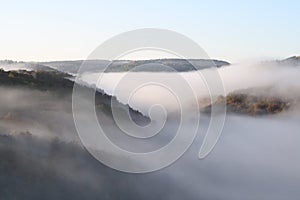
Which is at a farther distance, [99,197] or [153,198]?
[153,198]

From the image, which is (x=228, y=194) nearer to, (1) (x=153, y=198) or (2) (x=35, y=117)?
(1) (x=153, y=198)

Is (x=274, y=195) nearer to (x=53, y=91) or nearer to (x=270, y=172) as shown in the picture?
(x=270, y=172)

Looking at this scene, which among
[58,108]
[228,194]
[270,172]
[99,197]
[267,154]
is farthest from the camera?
[267,154]

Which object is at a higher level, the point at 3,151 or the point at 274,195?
the point at 274,195

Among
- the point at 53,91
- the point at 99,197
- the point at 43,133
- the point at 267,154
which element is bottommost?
the point at 99,197

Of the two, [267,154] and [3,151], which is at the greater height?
[267,154]

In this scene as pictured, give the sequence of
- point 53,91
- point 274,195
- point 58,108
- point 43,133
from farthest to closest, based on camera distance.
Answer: point 274,195
point 53,91
point 58,108
point 43,133

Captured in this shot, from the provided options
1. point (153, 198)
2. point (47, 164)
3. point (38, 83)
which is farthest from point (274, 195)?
point (47, 164)

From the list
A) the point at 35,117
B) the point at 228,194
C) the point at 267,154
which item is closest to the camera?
the point at 35,117

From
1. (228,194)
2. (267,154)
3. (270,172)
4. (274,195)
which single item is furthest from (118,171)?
(267,154)
